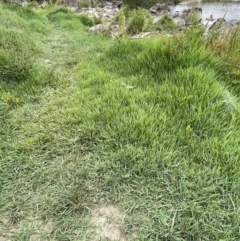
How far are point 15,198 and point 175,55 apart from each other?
6.72ft

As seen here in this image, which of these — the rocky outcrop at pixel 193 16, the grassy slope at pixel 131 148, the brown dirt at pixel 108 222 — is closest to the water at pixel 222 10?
the rocky outcrop at pixel 193 16

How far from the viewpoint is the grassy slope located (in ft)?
4.61

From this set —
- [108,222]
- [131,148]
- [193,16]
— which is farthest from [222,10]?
[108,222]

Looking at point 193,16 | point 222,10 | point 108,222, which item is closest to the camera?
point 108,222

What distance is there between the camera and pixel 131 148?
178 cm

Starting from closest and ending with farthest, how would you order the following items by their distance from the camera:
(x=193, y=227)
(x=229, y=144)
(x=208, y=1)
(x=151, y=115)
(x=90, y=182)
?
(x=193, y=227) < (x=90, y=182) < (x=229, y=144) < (x=151, y=115) < (x=208, y=1)

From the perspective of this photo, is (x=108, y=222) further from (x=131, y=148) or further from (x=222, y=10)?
(x=222, y=10)

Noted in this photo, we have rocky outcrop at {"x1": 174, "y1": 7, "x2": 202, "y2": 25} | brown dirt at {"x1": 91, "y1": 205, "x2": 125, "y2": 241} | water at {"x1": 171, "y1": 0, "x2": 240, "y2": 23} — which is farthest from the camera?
water at {"x1": 171, "y1": 0, "x2": 240, "y2": 23}

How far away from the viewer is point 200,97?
211cm

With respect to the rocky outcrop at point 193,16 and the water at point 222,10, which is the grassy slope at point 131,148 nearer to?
the rocky outcrop at point 193,16

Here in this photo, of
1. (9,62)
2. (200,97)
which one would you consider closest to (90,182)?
(200,97)

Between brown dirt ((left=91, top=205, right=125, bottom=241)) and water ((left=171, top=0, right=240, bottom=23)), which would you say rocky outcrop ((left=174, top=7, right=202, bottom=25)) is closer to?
water ((left=171, top=0, right=240, bottom=23))

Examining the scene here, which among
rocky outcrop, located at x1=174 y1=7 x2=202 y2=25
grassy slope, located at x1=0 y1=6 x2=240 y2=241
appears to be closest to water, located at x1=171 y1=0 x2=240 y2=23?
rocky outcrop, located at x1=174 y1=7 x2=202 y2=25

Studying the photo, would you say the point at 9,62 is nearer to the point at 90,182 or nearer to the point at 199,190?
the point at 90,182
